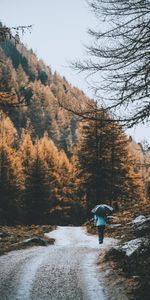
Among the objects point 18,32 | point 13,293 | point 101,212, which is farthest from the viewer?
point 101,212

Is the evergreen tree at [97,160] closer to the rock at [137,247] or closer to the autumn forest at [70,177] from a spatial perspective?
the autumn forest at [70,177]

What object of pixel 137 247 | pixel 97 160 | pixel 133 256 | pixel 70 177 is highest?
pixel 97 160

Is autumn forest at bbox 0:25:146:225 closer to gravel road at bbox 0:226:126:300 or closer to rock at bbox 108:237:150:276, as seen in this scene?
rock at bbox 108:237:150:276

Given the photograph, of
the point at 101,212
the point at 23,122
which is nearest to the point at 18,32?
the point at 101,212

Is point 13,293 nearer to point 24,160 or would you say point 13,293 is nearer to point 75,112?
point 75,112

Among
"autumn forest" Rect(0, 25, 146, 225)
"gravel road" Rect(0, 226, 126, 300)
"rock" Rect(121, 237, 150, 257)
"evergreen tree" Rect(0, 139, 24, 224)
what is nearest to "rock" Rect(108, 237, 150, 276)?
"rock" Rect(121, 237, 150, 257)

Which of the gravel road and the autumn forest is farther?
the autumn forest

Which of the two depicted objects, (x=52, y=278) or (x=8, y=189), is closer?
(x=52, y=278)

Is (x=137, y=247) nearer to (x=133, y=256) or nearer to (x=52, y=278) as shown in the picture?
(x=133, y=256)

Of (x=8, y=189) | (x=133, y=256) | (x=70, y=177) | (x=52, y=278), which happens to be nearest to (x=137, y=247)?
(x=133, y=256)

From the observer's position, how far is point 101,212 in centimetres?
1580

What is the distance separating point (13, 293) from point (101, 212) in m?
9.12

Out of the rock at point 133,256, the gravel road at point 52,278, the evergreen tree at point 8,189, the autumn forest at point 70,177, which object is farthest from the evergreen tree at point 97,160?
the rock at point 133,256

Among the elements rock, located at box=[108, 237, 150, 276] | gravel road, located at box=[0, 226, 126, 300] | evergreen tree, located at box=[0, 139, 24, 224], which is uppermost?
evergreen tree, located at box=[0, 139, 24, 224]
